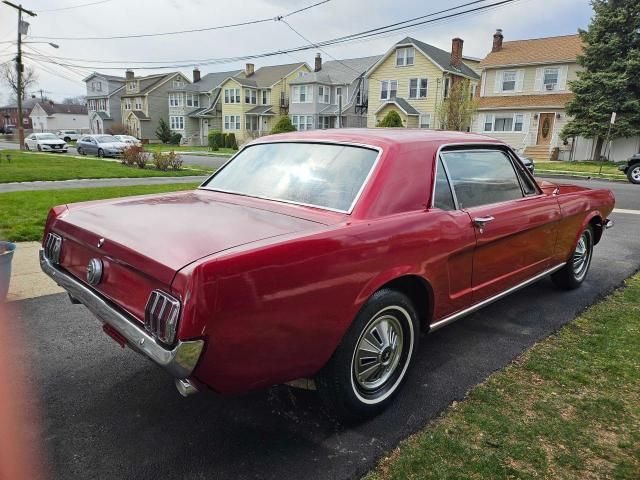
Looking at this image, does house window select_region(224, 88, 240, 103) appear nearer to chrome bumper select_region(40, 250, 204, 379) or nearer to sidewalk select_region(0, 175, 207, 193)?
sidewalk select_region(0, 175, 207, 193)

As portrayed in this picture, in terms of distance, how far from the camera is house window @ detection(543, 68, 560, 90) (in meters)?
29.4

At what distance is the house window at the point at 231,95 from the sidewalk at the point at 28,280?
138ft

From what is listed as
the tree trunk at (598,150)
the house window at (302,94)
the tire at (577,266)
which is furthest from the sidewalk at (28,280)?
the house window at (302,94)

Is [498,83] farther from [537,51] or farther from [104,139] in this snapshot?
[104,139]

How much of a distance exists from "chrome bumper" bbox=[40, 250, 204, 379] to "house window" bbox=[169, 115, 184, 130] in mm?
52078

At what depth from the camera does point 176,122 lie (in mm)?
52062

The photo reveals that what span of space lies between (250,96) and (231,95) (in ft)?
6.56

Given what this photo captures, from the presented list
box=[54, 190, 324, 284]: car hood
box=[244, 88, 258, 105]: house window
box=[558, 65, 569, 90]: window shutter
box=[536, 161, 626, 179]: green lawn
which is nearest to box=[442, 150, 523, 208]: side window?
box=[54, 190, 324, 284]: car hood

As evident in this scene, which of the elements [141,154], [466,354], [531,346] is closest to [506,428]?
[466,354]

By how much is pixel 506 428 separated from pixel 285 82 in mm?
46208

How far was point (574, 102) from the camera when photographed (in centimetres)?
2578

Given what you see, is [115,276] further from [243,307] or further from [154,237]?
[243,307]

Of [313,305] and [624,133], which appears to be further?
[624,133]

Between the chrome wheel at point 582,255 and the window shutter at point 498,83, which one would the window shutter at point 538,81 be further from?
the chrome wheel at point 582,255
